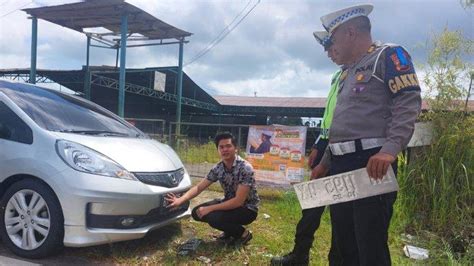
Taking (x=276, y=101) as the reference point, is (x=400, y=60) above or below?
below

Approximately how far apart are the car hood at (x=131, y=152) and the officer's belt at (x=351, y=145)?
5.72ft

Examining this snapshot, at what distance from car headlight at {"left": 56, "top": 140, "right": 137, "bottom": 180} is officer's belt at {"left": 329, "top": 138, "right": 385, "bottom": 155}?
5.68ft

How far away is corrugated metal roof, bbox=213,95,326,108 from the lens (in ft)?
83.1

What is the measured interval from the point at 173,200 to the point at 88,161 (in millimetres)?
837

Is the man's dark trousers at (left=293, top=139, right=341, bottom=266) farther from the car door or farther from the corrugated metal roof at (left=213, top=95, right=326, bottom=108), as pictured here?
the corrugated metal roof at (left=213, top=95, right=326, bottom=108)

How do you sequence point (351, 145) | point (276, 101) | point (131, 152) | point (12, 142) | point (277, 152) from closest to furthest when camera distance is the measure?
point (351, 145), point (12, 142), point (131, 152), point (277, 152), point (276, 101)

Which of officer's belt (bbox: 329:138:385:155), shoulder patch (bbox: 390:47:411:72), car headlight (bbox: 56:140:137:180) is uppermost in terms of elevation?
shoulder patch (bbox: 390:47:411:72)

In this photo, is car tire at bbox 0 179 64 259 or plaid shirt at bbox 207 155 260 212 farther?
plaid shirt at bbox 207 155 260 212

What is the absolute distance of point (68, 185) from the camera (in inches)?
127

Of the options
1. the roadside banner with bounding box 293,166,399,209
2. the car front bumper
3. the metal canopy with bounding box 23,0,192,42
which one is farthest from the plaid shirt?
the metal canopy with bounding box 23,0,192,42

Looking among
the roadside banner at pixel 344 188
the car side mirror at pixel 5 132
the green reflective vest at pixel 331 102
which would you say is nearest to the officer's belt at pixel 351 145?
the roadside banner at pixel 344 188

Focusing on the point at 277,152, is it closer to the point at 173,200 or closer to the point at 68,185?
the point at 173,200

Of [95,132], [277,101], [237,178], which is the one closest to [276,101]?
[277,101]

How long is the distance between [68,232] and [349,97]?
93.3 inches
